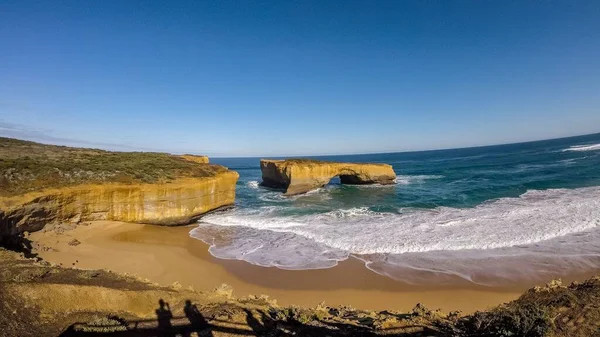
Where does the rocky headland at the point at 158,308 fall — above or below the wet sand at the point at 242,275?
above

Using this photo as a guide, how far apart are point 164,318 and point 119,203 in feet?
40.8

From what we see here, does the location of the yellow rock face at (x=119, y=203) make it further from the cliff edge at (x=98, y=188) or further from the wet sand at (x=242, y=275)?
the wet sand at (x=242, y=275)

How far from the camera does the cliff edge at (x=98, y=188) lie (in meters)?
13.1

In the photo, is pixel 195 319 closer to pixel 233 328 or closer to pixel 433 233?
pixel 233 328

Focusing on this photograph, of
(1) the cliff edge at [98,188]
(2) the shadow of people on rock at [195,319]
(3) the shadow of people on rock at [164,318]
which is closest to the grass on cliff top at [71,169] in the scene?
(1) the cliff edge at [98,188]

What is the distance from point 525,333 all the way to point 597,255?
385 inches

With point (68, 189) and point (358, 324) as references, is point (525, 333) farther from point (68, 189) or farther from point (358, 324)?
point (68, 189)

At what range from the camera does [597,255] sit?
11203 millimetres

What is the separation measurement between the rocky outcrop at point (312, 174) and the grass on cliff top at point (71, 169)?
10.5m

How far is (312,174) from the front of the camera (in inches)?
1275

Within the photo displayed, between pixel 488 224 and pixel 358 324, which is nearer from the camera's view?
pixel 358 324

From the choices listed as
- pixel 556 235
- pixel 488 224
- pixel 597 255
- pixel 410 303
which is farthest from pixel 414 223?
pixel 410 303

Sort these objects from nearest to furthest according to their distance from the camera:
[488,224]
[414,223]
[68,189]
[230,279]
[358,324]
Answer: [358,324] → [230,279] → [68,189] → [488,224] → [414,223]

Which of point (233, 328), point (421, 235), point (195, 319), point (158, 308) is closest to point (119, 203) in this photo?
point (158, 308)
